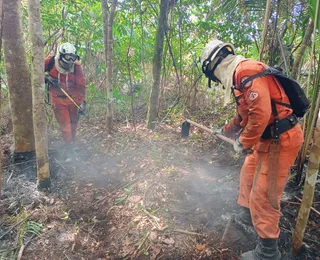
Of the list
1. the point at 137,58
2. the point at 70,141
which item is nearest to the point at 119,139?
the point at 70,141

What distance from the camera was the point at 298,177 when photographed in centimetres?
355

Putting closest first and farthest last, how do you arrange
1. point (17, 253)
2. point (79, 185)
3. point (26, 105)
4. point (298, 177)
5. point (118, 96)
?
point (17, 253)
point (298, 177)
point (79, 185)
point (26, 105)
point (118, 96)

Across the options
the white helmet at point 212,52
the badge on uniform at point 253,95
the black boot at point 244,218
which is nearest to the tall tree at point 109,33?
the white helmet at point 212,52

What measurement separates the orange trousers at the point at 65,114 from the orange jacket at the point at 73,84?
141mm

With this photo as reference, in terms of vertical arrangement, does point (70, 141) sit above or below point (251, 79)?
below

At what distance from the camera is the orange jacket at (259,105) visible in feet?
7.35

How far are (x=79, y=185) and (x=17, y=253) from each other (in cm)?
146

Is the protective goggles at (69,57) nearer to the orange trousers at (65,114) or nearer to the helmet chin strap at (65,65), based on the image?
the helmet chin strap at (65,65)

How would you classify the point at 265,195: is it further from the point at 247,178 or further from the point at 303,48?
the point at 303,48

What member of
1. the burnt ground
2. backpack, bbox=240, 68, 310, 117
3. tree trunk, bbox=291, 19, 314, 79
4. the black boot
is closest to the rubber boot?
the burnt ground

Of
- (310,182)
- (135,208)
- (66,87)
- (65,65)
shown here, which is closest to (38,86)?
(65,65)

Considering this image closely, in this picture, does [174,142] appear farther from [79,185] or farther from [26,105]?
[26,105]

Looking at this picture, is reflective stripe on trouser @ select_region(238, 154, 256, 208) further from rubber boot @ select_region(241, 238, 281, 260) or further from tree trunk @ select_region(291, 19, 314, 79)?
tree trunk @ select_region(291, 19, 314, 79)

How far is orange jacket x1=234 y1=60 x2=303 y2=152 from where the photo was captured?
2240 millimetres
